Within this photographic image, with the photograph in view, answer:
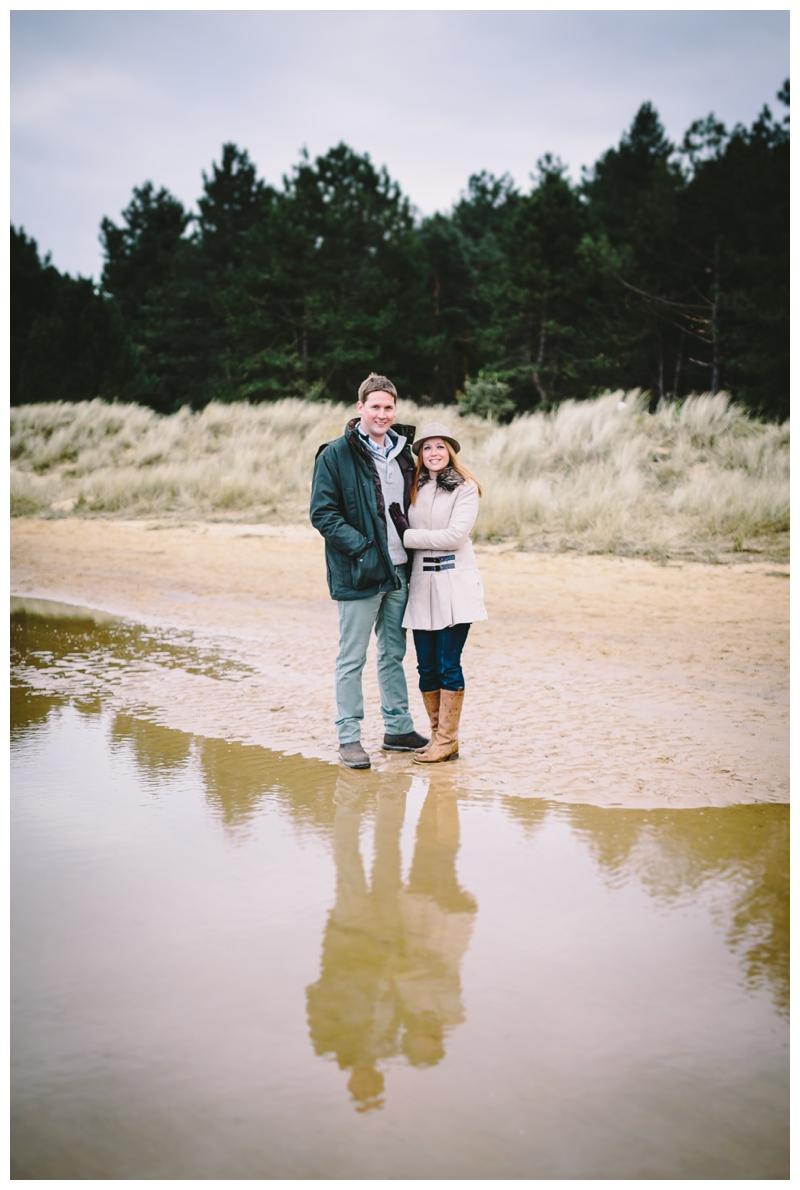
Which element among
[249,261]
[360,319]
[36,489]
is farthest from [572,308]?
[36,489]

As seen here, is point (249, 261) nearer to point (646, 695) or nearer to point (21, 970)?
point (646, 695)

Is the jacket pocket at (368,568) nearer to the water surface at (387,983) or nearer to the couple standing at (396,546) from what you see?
the couple standing at (396,546)

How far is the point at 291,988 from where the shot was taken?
290 cm

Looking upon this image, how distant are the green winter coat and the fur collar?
11.1 inches

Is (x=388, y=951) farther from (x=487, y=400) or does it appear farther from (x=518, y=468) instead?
(x=487, y=400)

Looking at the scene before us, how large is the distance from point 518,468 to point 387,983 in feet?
44.6

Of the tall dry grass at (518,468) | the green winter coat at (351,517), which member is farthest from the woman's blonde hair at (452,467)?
the tall dry grass at (518,468)

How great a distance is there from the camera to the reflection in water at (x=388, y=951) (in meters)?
2.64

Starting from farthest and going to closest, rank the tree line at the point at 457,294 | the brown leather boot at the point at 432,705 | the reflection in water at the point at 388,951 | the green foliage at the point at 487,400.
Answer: the green foliage at the point at 487,400, the tree line at the point at 457,294, the brown leather boot at the point at 432,705, the reflection in water at the point at 388,951

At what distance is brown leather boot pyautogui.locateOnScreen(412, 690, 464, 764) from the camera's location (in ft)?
16.7

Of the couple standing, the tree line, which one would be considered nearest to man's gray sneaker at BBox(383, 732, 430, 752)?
the couple standing

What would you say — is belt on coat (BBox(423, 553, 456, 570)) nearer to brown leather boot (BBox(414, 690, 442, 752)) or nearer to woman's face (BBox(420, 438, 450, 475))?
woman's face (BBox(420, 438, 450, 475))

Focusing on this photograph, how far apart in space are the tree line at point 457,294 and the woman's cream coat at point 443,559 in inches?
783

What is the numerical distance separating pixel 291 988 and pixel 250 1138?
633 mm
